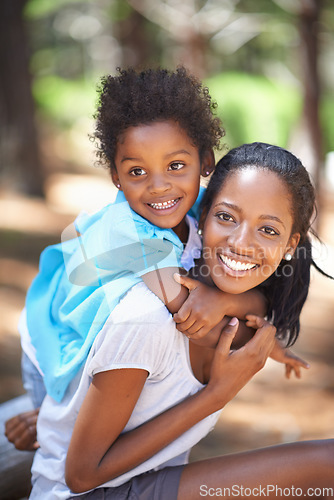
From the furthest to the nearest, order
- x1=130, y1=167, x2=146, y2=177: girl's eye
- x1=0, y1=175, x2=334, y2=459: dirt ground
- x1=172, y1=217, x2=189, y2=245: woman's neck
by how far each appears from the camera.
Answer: x1=0, y1=175, x2=334, y2=459: dirt ground, x1=172, y1=217, x2=189, y2=245: woman's neck, x1=130, y1=167, x2=146, y2=177: girl's eye

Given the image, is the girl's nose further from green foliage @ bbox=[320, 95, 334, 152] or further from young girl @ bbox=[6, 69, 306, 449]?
green foliage @ bbox=[320, 95, 334, 152]

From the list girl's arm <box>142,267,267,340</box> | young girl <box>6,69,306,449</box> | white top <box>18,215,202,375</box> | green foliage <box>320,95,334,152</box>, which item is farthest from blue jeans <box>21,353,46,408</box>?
green foliage <box>320,95,334,152</box>

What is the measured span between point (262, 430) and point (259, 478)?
81.5 inches

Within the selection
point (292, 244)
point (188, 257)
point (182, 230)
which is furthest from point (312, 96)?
point (188, 257)

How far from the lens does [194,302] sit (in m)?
1.71

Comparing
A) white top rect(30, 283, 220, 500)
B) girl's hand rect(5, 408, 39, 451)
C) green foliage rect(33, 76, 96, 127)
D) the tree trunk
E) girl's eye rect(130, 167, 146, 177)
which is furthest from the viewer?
green foliage rect(33, 76, 96, 127)

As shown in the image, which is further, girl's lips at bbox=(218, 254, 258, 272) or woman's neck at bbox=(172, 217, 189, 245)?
woman's neck at bbox=(172, 217, 189, 245)

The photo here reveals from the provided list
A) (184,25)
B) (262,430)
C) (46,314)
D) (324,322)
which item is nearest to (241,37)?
(184,25)

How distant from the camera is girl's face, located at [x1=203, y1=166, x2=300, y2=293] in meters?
1.76

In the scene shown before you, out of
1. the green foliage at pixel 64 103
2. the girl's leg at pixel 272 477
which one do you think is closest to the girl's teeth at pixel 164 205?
the girl's leg at pixel 272 477

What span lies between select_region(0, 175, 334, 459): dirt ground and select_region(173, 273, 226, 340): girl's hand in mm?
802

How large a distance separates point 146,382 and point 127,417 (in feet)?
0.42

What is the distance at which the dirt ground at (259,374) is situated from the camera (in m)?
3.63

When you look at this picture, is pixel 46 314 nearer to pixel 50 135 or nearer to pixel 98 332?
pixel 98 332
